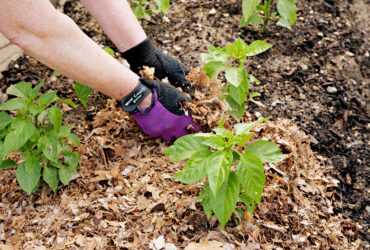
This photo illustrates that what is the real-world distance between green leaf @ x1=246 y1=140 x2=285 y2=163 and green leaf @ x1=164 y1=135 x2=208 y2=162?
191 mm

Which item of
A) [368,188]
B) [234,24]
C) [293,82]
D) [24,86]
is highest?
[24,86]

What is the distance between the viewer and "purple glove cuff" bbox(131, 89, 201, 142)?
236cm

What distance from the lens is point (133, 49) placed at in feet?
8.47

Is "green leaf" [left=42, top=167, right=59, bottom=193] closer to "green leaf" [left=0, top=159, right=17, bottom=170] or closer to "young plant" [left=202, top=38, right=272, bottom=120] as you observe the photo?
"green leaf" [left=0, top=159, right=17, bottom=170]

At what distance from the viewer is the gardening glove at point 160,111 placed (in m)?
2.31

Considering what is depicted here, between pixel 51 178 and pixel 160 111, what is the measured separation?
57 centimetres

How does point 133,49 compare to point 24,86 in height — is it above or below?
below

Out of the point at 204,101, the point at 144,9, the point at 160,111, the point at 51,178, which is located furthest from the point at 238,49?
the point at 144,9

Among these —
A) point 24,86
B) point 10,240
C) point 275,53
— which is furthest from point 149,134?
point 275,53

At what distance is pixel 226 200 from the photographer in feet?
6.25

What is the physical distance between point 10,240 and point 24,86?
66 centimetres

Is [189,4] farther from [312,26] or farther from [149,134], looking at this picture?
[149,134]

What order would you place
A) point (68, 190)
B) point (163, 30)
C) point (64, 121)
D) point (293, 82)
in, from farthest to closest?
point (163, 30), point (293, 82), point (64, 121), point (68, 190)

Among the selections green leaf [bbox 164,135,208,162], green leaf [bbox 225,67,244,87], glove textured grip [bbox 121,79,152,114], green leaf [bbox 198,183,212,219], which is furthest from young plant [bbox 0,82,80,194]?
green leaf [bbox 225,67,244,87]
